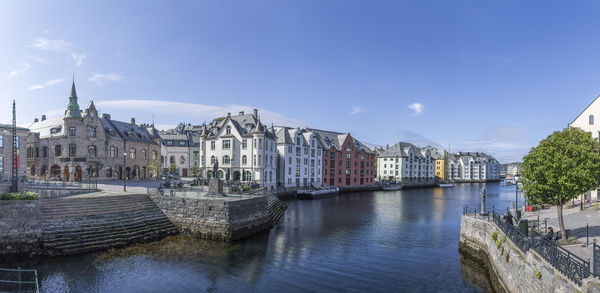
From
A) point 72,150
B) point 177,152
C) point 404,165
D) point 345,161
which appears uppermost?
point 72,150

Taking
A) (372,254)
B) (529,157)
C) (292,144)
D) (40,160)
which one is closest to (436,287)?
(372,254)

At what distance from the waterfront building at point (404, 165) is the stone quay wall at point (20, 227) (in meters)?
109

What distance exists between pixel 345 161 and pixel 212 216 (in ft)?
222

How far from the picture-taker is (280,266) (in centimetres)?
2245

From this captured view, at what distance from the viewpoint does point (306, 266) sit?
2242 cm

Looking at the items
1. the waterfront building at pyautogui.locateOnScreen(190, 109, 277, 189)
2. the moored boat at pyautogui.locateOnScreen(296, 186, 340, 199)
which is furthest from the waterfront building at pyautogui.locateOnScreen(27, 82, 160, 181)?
the moored boat at pyautogui.locateOnScreen(296, 186, 340, 199)

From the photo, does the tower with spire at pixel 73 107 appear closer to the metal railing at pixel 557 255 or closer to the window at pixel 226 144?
the window at pixel 226 144

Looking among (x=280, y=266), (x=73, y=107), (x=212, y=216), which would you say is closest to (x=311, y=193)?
(x=212, y=216)

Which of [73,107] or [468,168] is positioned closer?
[73,107]

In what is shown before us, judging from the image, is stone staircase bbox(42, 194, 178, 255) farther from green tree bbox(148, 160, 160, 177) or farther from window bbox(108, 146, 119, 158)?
green tree bbox(148, 160, 160, 177)

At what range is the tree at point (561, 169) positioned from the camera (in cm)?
2047

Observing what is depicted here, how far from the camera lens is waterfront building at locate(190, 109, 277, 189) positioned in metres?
59.5

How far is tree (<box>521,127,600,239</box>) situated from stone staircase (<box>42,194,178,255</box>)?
3042cm

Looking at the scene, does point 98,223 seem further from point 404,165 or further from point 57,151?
point 404,165
